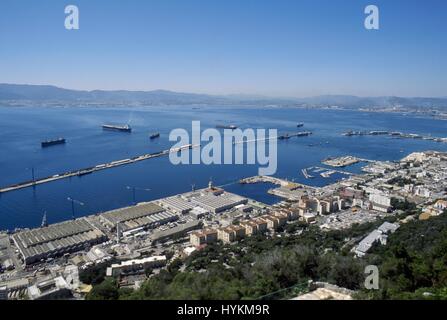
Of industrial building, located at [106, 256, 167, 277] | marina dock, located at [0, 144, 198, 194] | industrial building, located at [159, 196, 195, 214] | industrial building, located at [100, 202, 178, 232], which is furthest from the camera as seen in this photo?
marina dock, located at [0, 144, 198, 194]

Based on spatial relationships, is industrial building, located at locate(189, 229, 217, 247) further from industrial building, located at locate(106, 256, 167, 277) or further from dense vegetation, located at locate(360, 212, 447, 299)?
dense vegetation, located at locate(360, 212, 447, 299)

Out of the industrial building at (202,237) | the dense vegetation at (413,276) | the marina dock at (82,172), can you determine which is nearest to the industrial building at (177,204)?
the industrial building at (202,237)

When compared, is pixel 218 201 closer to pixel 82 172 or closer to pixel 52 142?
pixel 82 172

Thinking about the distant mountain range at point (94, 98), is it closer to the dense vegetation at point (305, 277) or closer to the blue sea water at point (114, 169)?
the blue sea water at point (114, 169)

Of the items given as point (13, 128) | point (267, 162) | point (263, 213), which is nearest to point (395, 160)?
point (267, 162)

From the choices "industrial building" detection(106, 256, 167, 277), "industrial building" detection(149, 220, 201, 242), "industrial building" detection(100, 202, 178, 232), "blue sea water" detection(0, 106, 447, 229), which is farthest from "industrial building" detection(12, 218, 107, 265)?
"industrial building" detection(106, 256, 167, 277)

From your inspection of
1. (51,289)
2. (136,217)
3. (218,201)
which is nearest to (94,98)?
(218,201)
